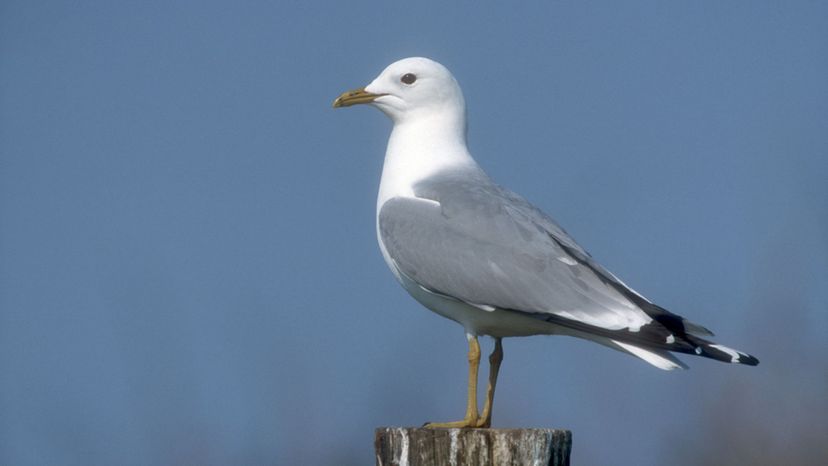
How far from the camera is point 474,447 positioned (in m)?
4.38

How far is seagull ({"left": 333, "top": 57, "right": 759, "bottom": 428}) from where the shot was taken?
499cm

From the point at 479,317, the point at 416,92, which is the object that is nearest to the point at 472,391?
the point at 479,317

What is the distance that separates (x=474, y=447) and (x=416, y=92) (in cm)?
221

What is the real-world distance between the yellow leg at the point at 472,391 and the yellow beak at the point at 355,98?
1329mm

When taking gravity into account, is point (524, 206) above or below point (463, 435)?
above

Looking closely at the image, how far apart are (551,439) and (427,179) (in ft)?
5.59

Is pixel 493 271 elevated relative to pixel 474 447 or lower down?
elevated

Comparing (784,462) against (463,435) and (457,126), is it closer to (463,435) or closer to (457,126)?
(457,126)

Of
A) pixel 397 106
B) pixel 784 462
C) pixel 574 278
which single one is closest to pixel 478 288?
pixel 574 278

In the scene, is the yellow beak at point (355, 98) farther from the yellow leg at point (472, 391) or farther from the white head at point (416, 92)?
the yellow leg at point (472, 391)

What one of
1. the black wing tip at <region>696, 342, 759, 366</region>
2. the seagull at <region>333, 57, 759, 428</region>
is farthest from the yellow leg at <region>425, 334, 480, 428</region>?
the black wing tip at <region>696, 342, 759, 366</region>

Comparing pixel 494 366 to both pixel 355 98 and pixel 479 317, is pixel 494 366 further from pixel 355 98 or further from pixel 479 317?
pixel 355 98

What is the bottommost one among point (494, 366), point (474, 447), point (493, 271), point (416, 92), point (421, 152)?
point (474, 447)

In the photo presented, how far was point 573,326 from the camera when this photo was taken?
16.7ft
